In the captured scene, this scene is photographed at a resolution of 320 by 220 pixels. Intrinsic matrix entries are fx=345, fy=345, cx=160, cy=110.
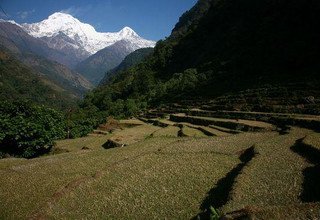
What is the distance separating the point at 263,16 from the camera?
5281 inches

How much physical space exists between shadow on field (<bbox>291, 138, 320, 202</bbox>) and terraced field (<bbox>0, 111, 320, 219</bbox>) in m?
0.05

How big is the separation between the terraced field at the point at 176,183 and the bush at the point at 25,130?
15.6 m

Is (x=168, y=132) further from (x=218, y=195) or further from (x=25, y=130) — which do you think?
(x=218, y=195)

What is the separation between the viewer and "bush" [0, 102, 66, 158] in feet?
168

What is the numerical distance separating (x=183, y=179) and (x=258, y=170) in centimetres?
549

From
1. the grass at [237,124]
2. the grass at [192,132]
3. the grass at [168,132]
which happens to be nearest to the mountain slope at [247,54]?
the grass at [237,124]

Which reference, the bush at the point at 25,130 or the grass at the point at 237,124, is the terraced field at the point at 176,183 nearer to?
the grass at the point at 237,124

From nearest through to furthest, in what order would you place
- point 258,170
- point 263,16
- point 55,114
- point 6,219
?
point 6,219 → point 258,170 → point 55,114 → point 263,16

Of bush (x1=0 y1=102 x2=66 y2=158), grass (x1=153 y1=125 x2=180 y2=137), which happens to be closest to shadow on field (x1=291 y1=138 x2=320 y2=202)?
grass (x1=153 y1=125 x2=180 y2=137)

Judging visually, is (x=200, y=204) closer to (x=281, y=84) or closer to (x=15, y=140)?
(x=15, y=140)

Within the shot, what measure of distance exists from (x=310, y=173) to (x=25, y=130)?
136ft

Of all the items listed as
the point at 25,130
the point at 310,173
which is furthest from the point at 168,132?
the point at 310,173

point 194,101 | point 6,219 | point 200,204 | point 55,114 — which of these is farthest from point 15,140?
point 194,101

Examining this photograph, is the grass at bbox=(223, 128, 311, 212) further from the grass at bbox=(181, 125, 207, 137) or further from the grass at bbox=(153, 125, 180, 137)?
the grass at bbox=(153, 125, 180, 137)
